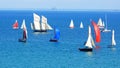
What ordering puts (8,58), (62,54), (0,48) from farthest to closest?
1. (0,48)
2. (62,54)
3. (8,58)

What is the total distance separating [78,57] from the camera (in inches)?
3684

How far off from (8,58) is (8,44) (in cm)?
2556

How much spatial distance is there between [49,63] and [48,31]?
272 ft

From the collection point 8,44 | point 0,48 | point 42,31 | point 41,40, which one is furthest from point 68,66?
point 42,31

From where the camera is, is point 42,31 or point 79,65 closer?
point 79,65

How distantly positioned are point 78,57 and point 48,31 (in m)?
74.9

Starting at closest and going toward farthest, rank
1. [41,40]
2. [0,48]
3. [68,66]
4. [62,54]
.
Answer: [68,66]
[62,54]
[0,48]
[41,40]

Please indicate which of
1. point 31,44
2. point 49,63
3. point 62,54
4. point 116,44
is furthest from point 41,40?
point 49,63

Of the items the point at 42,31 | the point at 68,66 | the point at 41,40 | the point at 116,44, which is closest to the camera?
the point at 68,66

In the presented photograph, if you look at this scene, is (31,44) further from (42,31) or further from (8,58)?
(42,31)

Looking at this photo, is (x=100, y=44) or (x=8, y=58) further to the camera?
(x=100, y=44)

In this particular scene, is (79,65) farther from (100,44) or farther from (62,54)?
(100,44)

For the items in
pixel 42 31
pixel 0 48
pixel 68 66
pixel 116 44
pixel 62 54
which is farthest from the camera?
pixel 42 31

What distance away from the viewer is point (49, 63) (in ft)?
280
